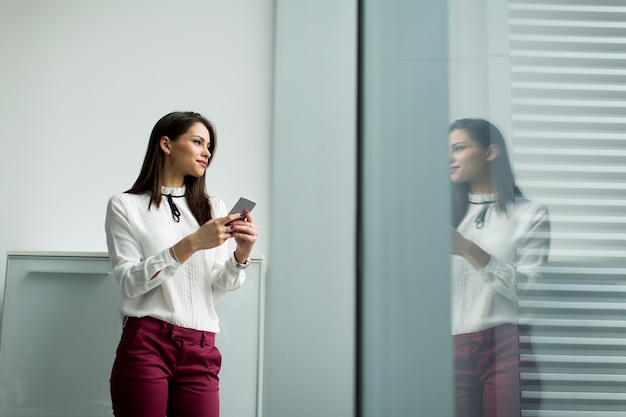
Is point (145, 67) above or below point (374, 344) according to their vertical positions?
above

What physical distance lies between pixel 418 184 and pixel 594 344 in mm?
858

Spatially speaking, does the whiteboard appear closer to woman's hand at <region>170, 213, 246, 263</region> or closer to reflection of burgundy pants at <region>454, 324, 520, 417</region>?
woman's hand at <region>170, 213, 246, 263</region>

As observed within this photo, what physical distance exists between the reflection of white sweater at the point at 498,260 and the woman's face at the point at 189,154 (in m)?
1.58

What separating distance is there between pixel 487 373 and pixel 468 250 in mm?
145

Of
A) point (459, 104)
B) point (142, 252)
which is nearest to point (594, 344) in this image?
point (459, 104)

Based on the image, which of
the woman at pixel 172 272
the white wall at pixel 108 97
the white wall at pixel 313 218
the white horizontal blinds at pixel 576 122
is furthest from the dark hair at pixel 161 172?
the white horizontal blinds at pixel 576 122

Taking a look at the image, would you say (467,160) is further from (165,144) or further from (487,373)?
(165,144)

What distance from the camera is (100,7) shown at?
345 cm

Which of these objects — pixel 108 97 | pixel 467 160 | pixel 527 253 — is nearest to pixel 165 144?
pixel 108 97

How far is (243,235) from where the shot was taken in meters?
2.21

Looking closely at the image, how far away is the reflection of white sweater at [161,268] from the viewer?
2135mm

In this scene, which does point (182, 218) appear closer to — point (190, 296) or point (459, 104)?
point (190, 296)

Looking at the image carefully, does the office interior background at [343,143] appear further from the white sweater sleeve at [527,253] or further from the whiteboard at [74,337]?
the whiteboard at [74,337]

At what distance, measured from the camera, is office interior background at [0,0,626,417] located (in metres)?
0.50
